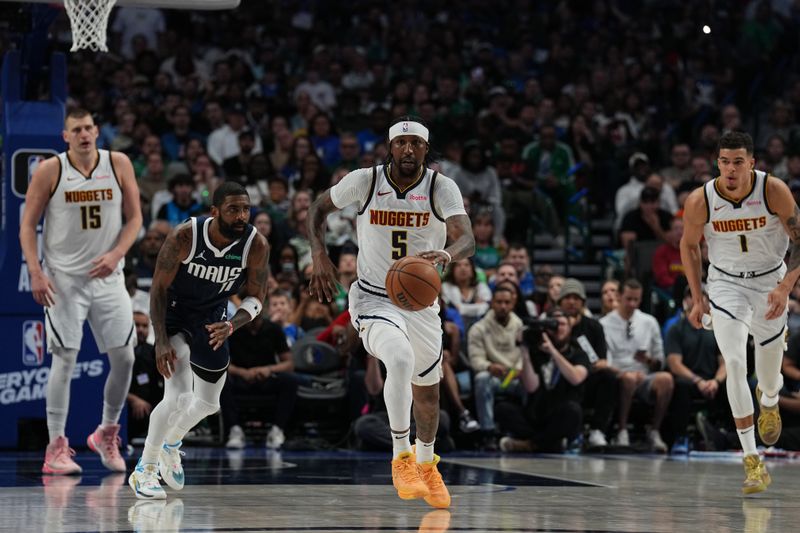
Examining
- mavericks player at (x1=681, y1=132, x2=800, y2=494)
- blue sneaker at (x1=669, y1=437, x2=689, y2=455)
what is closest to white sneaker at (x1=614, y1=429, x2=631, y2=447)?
blue sneaker at (x1=669, y1=437, x2=689, y2=455)

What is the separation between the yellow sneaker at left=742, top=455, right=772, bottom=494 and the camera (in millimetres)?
A: 8844

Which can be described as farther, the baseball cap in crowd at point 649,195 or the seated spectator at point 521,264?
the baseball cap in crowd at point 649,195

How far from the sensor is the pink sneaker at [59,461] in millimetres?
9672

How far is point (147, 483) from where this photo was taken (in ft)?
26.6

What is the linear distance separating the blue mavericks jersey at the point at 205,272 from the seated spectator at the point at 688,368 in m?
6.35

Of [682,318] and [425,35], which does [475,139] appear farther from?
[682,318]

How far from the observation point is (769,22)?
22062 millimetres

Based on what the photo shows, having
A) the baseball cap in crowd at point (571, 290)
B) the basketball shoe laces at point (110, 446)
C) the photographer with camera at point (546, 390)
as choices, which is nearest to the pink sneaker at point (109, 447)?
the basketball shoe laces at point (110, 446)

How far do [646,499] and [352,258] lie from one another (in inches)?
229

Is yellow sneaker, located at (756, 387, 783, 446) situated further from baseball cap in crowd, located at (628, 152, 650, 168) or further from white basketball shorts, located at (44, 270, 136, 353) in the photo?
baseball cap in crowd, located at (628, 152, 650, 168)

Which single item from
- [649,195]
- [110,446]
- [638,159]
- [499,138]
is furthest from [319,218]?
[499,138]

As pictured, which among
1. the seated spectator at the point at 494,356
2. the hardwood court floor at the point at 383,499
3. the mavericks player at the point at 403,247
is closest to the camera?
the hardwood court floor at the point at 383,499

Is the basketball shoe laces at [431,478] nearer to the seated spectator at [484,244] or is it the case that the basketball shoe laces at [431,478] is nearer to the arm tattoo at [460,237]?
the arm tattoo at [460,237]

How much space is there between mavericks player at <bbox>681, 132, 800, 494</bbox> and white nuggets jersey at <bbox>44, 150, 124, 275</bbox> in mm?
4314
